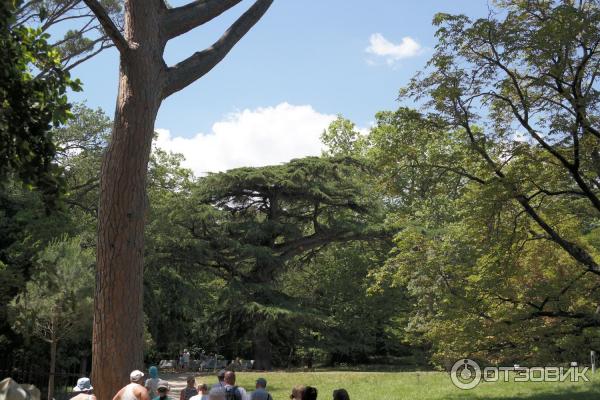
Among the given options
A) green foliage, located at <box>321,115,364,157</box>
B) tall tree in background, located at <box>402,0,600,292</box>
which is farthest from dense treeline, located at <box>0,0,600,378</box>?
green foliage, located at <box>321,115,364,157</box>

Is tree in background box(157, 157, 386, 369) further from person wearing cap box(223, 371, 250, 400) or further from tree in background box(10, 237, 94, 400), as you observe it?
person wearing cap box(223, 371, 250, 400)

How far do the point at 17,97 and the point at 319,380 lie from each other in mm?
18905

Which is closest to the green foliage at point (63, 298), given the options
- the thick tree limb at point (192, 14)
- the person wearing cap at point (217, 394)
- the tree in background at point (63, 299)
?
the tree in background at point (63, 299)

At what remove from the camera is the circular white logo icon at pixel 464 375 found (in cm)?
1753

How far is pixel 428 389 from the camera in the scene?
1750 cm

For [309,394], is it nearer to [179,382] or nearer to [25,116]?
[25,116]

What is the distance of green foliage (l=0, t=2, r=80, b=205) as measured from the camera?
5039 mm

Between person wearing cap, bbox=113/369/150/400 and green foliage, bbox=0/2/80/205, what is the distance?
272 centimetres

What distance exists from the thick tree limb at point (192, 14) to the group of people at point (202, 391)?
4623 mm

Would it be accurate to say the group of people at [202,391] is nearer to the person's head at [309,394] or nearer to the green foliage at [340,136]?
the person's head at [309,394]

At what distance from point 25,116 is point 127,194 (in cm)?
240

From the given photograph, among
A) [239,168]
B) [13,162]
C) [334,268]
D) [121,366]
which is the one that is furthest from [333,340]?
[13,162]

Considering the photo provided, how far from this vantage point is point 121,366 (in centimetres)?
722

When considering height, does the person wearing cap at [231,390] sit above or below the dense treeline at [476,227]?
below
